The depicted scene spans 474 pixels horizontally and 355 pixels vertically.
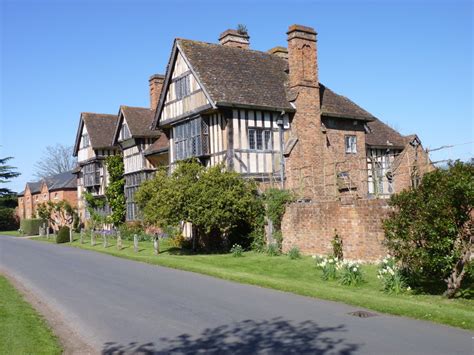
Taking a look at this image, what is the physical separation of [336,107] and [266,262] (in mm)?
13263

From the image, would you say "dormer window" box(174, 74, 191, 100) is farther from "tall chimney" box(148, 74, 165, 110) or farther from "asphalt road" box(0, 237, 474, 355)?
"asphalt road" box(0, 237, 474, 355)

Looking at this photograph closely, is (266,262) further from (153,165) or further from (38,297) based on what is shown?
(153,165)

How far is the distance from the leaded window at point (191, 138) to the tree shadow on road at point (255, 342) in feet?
61.2

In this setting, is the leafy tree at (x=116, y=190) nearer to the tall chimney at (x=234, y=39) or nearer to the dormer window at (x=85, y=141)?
the dormer window at (x=85, y=141)

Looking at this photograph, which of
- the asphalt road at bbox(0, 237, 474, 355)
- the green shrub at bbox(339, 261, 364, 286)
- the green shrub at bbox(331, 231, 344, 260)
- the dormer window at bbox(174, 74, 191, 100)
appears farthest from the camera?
the dormer window at bbox(174, 74, 191, 100)

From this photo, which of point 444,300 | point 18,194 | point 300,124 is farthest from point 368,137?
point 18,194

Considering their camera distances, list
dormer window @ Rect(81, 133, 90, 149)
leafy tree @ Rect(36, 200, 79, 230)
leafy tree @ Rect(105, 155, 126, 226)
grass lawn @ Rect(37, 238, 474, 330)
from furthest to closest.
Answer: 1. leafy tree @ Rect(36, 200, 79, 230)
2. dormer window @ Rect(81, 133, 90, 149)
3. leafy tree @ Rect(105, 155, 126, 226)
4. grass lawn @ Rect(37, 238, 474, 330)

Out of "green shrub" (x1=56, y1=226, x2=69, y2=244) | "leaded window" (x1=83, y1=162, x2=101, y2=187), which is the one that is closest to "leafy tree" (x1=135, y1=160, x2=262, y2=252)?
"green shrub" (x1=56, y1=226, x2=69, y2=244)

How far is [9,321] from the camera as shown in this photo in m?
10.5

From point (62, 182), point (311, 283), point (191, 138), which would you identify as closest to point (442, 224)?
point (311, 283)

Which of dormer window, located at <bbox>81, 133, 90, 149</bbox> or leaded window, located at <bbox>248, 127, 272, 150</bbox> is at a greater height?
dormer window, located at <bbox>81, 133, 90, 149</bbox>

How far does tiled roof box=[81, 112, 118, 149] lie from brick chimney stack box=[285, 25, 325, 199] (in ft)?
77.1

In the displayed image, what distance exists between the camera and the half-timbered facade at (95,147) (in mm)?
47412

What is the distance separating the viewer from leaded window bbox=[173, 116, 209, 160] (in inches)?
1092
